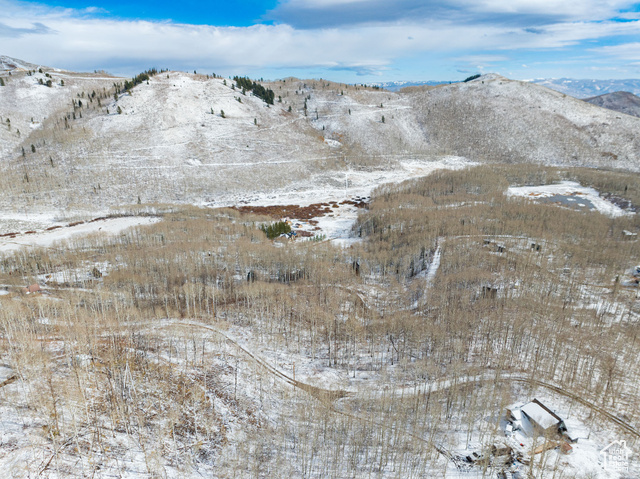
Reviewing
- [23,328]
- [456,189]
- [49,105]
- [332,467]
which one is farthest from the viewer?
[49,105]

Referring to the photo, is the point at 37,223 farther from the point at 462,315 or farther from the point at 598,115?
the point at 598,115

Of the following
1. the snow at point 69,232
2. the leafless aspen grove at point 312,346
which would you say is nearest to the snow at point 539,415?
the leafless aspen grove at point 312,346

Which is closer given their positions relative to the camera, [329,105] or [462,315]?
[462,315]

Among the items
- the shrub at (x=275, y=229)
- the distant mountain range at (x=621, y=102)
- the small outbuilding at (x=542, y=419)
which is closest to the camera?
the small outbuilding at (x=542, y=419)

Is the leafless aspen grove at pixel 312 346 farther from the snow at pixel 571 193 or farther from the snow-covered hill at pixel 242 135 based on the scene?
the snow-covered hill at pixel 242 135

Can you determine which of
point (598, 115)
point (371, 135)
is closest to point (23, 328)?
point (371, 135)

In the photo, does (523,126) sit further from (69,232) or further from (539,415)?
(69,232)
